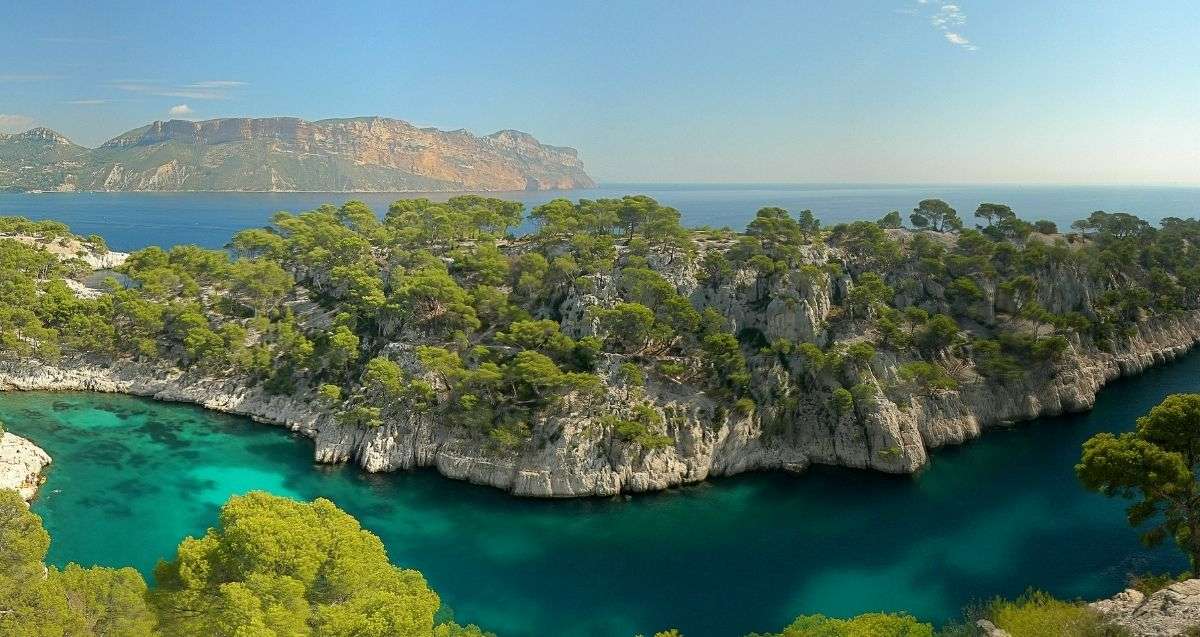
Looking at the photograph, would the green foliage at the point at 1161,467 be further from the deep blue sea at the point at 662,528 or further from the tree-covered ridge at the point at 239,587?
the tree-covered ridge at the point at 239,587

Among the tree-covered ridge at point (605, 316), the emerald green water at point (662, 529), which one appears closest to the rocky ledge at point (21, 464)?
the emerald green water at point (662, 529)

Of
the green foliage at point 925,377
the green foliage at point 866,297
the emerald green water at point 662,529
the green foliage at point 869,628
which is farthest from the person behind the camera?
the green foliage at point 866,297

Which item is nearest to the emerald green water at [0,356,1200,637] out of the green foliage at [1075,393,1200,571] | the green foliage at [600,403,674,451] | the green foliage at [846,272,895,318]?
the green foliage at [600,403,674,451]

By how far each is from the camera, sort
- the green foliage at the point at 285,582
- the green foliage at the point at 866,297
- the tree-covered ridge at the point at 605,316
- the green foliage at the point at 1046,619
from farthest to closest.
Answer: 1. the green foliage at the point at 866,297
2. the tree-covered ridge at the point at 605,316
3. the green foliage at the point at 1046,619
4. the green foliage at the point at 285,582

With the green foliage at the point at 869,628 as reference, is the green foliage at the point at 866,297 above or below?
above

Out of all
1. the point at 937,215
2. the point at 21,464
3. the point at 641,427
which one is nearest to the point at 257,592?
the point at 641,427

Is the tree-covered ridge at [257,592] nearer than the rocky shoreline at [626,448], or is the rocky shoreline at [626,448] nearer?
the tree-covered ridge at [257,592]

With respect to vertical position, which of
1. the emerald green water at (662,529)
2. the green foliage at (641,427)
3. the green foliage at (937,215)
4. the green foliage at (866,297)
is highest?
the green foliage at (937,215)
